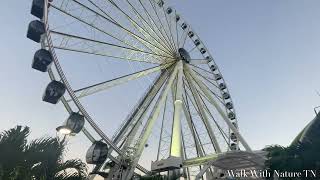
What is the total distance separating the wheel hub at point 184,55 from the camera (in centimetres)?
3064

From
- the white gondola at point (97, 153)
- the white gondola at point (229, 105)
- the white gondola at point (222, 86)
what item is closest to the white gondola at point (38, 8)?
the white gondola at point (97, 153)

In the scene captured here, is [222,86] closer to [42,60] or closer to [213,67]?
[213,67]

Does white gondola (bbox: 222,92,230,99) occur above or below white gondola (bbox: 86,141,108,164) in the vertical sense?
above

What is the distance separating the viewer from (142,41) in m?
27.3

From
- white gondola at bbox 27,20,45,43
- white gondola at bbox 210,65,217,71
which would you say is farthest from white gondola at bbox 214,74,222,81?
white gondola at bbox 27,20,45,43

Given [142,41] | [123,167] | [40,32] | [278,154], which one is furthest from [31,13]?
[278,154]

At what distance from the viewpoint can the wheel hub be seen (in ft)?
101

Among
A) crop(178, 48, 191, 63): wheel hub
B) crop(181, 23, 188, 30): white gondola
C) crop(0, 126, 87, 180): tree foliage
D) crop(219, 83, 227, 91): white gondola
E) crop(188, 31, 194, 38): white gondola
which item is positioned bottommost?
crop(0, 126, 87, 180): tree foliage

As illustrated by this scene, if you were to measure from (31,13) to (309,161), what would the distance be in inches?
759

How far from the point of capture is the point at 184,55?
31.0 m

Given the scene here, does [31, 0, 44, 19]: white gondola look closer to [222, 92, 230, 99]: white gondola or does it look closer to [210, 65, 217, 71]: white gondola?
[210, 65, 217, 71]: white gondola

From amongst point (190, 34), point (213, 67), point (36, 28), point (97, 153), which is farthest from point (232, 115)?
point (36, 28)

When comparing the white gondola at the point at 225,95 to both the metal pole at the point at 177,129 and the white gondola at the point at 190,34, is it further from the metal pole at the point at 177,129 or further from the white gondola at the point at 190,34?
the metal pole at the point at 177,129

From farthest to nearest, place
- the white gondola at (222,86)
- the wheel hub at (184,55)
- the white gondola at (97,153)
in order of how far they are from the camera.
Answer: the white gondola at (222,86)
the wheel hub at (184,55)
the white gondola at (97,153)
